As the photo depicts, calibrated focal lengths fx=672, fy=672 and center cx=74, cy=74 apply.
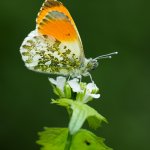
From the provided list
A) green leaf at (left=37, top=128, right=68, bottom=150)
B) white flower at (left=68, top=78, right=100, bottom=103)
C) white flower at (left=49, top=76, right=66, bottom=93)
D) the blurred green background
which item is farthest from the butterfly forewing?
the blurred green background

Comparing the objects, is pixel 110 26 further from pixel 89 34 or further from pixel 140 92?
pixel 140 92

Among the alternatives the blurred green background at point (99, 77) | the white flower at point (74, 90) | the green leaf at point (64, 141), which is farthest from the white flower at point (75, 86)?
the blurred green background at point (99, 77)

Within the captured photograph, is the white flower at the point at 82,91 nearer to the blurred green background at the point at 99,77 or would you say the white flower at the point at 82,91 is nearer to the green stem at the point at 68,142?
the green stem at the point at 68,142

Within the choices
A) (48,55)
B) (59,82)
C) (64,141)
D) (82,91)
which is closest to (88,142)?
(64,141)

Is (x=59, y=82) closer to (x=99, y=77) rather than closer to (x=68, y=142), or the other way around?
(x=68, y=142)

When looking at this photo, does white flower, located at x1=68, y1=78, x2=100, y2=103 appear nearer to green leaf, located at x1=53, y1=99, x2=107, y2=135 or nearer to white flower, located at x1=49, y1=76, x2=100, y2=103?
white flower, located at x1=49, y1=76, x2=100, y2=103

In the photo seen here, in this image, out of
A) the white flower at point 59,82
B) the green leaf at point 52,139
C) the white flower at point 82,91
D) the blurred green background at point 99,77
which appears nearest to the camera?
the green leaf at point 52,139
